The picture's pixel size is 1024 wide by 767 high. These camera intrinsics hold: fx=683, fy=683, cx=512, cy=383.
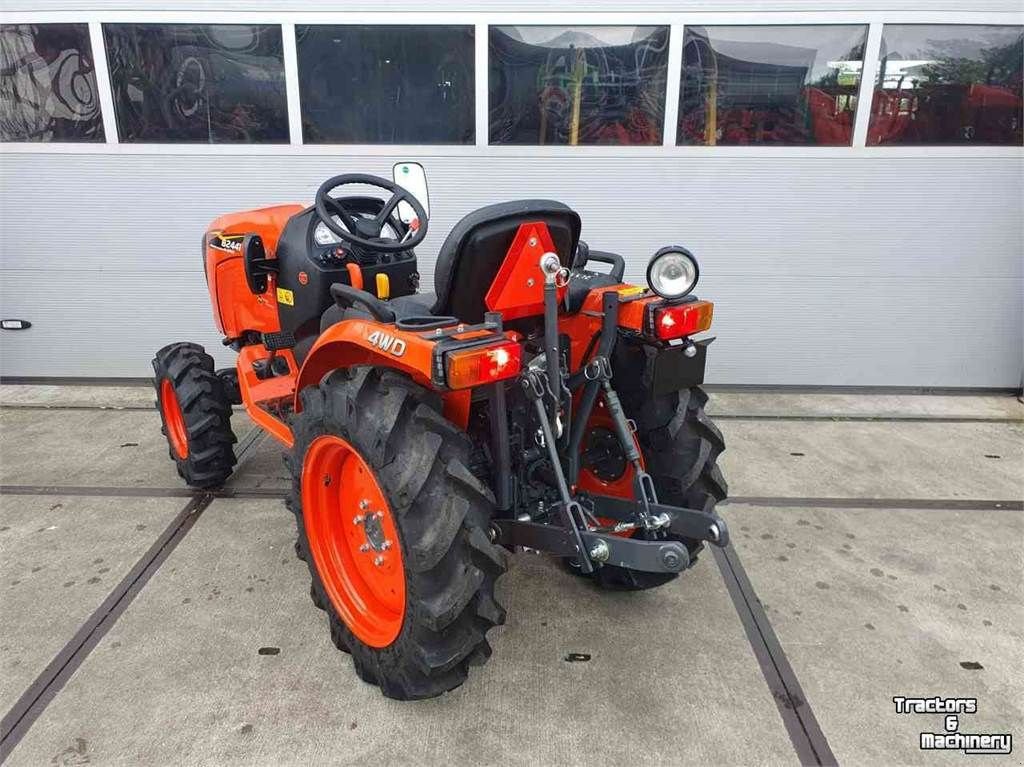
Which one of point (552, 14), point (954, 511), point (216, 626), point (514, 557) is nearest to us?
point (216, 626)

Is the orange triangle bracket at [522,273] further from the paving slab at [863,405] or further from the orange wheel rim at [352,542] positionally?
the paving slab at [863,405]

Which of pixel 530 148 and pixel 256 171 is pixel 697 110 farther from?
pixel 256 171

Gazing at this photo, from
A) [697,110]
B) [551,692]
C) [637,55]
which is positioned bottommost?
[551,692]

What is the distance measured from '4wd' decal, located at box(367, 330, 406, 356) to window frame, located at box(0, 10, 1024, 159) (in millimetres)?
2668

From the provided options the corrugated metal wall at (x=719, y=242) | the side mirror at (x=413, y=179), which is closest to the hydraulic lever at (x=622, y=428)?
the side mirror at (x=413, y=179)

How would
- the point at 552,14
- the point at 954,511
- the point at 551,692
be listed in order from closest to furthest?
the point at 551,692 → the point at 954,511 → the point at 552,14

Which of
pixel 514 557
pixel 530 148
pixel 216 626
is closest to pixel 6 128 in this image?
pixel 530 148

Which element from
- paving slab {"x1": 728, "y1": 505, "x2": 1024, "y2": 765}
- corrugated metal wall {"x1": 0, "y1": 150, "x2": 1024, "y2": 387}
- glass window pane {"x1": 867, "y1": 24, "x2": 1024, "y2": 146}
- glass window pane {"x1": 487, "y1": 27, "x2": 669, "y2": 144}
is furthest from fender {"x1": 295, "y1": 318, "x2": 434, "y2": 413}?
glass window pane {"x1": 867, "y1": 24, "x2": 1024, "y2": 146}

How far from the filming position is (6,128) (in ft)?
14.4

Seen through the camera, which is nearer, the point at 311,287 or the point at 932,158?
the point at 311,287

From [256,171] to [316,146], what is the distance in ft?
1.42

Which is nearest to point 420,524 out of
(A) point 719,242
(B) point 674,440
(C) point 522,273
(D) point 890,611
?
(C) point 522,273

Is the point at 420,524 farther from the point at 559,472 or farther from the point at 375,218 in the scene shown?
the point at 375,218

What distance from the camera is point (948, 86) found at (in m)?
4.18
